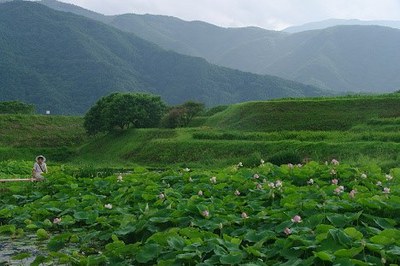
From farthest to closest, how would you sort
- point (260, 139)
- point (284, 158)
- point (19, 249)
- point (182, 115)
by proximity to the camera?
1. point (182, 115)
2. point (260, 139)
3. point (284, 158)
4. point (19, 249)

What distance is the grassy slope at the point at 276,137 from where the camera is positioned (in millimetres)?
29969

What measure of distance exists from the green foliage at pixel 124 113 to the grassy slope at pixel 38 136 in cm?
426

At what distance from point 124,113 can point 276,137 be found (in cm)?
2131

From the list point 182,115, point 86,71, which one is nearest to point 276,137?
point 182,115

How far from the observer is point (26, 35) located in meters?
176

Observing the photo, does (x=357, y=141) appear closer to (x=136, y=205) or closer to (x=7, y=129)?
(x=136, y=205)

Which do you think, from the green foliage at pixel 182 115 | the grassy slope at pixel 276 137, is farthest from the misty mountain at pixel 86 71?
the grassy slope at pixel 276 137

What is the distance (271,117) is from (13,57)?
133250 millimetres

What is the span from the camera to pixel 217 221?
6.05 m

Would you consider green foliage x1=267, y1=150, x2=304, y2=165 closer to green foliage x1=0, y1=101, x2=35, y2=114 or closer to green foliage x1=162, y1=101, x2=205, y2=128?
green foliage x1=162, y1=101, x2=205, y2=128

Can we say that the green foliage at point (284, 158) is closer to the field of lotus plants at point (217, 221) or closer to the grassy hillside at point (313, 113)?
the field of lotus plants at point (217, 221)

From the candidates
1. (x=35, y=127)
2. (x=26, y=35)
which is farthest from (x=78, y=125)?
(x=26, y=35)

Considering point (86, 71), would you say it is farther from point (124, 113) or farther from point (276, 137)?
point (276, 137)

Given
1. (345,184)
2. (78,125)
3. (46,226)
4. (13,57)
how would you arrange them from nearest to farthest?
(46,226) < (345,184) < (78,125) < (13,57)
